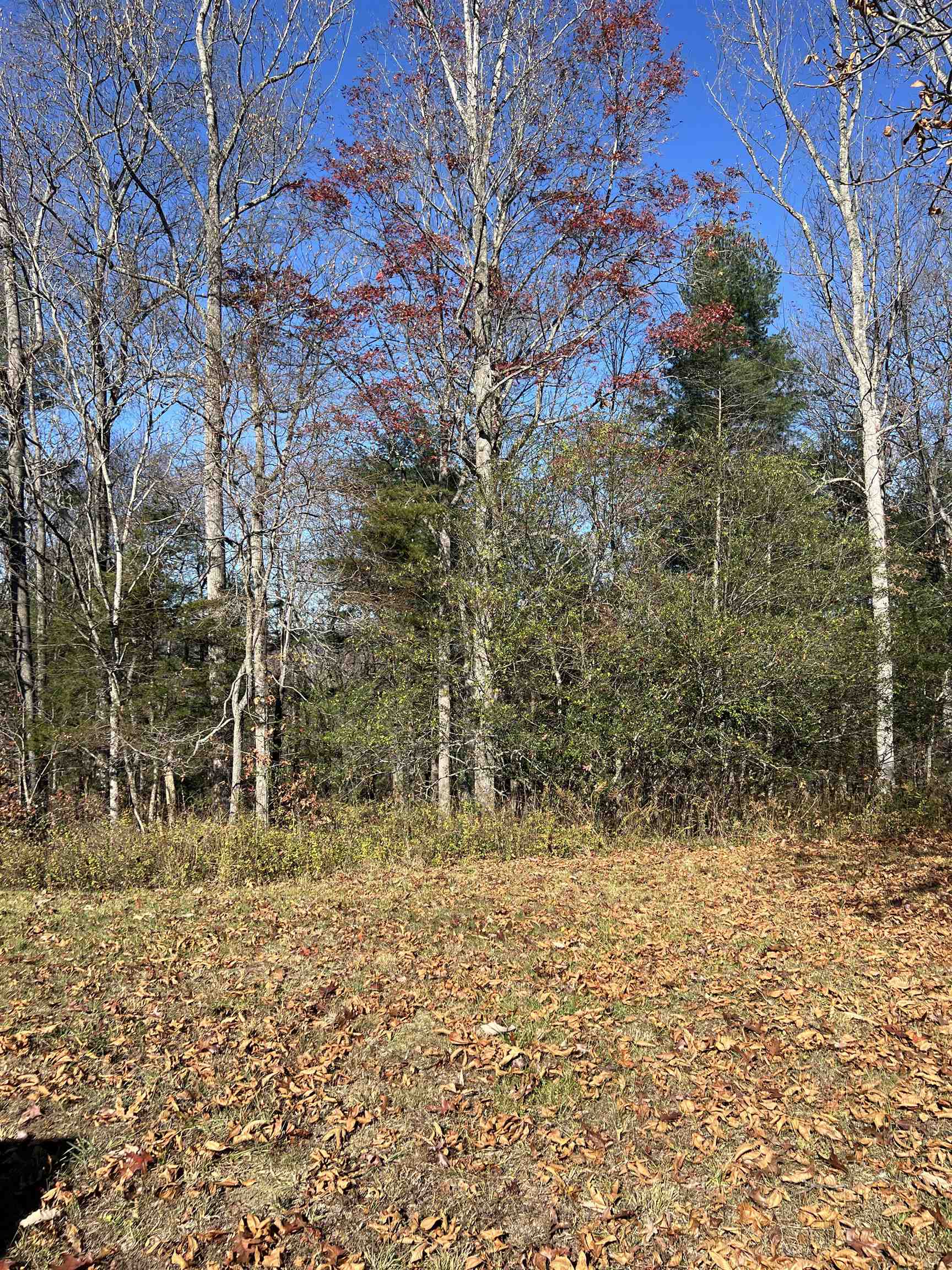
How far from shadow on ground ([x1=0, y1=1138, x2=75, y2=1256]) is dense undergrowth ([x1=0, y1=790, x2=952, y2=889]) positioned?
4.35 meters

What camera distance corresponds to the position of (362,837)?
29.2 feet

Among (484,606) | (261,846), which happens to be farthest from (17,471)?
(484,606)

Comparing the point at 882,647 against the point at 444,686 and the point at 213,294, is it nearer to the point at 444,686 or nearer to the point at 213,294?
the point at 444,686

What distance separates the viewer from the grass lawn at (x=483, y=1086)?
279 centimetres

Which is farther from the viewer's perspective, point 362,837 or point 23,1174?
point 362,837

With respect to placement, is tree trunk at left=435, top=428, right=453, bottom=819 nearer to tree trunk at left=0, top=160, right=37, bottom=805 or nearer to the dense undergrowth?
the dense undergrowth

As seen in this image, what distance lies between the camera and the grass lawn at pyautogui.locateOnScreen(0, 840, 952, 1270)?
279cm

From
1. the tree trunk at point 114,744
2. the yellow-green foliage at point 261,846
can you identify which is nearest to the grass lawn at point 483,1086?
the yellow-green foliage at point 261,846

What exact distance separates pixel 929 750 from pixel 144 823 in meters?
11.3

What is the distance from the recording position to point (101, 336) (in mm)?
10211

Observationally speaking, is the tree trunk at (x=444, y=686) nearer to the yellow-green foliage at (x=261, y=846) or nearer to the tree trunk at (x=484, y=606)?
the tree trunk at (x=484, y=606)

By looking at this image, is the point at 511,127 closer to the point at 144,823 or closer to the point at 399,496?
the point at 399,496

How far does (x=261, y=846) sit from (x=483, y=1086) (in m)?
5.07

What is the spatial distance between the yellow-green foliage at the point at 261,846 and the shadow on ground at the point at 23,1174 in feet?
14.2
